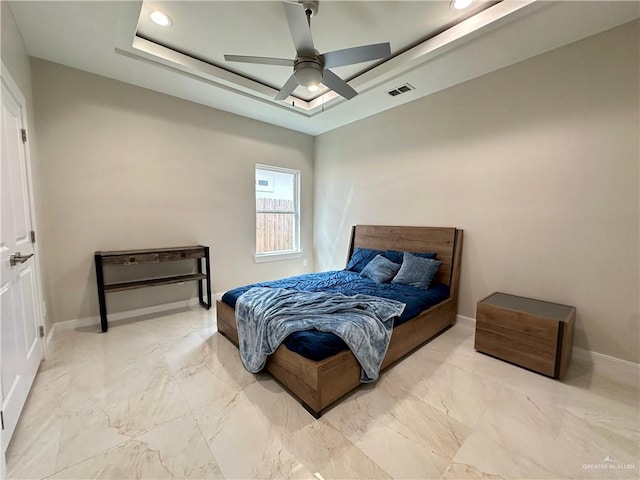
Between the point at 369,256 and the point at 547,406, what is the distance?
7.84 feet

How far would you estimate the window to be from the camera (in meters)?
4.55

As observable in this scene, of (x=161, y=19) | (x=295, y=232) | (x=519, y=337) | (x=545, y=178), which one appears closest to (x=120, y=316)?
(x=295, y=232)

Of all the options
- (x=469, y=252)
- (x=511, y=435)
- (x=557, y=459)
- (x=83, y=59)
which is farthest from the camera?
(x=469, y=252)

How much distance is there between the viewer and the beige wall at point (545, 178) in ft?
7.27

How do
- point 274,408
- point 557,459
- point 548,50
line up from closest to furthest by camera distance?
point 557,459 → point 274,408 → point 548,50

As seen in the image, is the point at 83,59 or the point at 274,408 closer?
the point at 274,408

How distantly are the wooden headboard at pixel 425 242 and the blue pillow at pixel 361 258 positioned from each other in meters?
0.15

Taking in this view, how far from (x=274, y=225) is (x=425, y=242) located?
2.55 metres

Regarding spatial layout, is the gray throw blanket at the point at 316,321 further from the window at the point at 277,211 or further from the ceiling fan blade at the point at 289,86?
the window at the point at 277,211

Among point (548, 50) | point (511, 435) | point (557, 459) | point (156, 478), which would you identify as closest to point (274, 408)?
point (156, 478)

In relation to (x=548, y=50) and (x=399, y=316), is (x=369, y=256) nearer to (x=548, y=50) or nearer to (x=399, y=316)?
(x=399, y=316)

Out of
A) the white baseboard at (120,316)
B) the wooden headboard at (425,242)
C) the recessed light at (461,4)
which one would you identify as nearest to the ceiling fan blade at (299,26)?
the recessed light at (461,4)

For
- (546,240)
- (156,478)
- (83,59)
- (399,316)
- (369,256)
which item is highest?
(83,59)

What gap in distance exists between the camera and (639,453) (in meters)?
1.48
